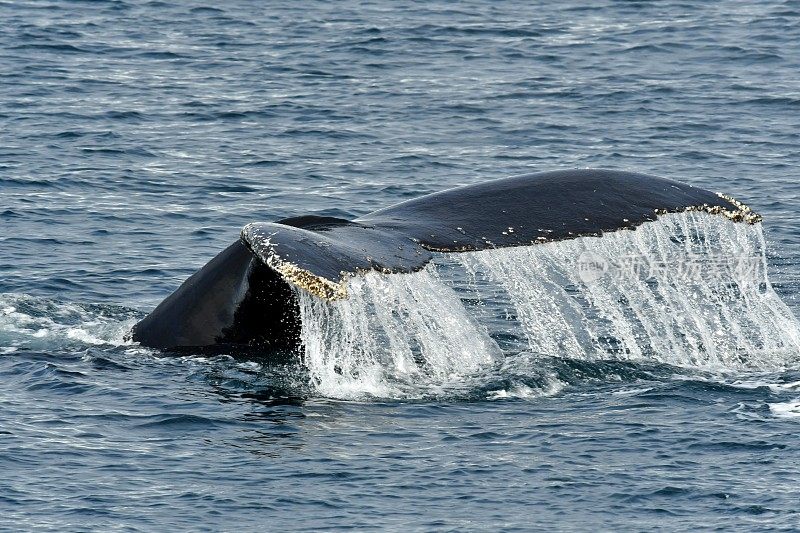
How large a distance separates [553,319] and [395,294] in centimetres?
338

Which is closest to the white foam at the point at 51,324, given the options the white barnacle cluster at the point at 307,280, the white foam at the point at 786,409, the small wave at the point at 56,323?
the small wave at the point at 56,323

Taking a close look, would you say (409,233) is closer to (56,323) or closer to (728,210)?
(728,210)

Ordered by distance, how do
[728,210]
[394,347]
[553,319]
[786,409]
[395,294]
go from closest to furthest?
[395,294] → [728,210] → [786,409] → [394,347] → [553,319]

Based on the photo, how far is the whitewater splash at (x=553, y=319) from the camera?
852 cm

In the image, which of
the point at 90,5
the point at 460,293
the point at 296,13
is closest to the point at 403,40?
the point at 296,13

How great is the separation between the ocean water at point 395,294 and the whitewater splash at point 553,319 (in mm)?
40

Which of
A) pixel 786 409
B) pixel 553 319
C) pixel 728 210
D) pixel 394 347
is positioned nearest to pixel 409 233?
pixel 394 347

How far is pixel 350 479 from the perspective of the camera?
25.9ft

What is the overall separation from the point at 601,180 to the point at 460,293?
14.4 feet

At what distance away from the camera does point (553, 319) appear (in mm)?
11188

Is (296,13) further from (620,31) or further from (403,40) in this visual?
(620,31)

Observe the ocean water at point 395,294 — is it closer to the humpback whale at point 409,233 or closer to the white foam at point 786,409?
the white foam at point 786,409

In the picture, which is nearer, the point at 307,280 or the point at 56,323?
the point at 307,280

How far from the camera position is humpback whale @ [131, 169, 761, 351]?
24.9ft
